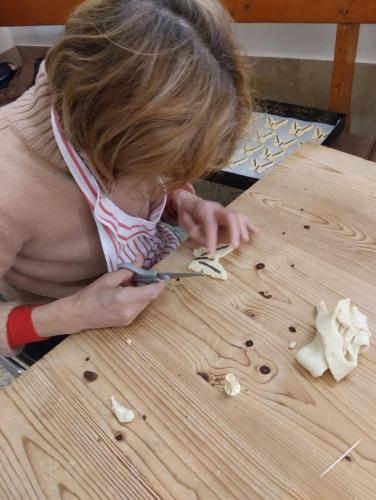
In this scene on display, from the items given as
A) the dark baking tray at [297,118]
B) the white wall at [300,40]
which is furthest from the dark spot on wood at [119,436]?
the white wall at [300,40]

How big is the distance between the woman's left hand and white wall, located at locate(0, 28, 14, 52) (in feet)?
7.65

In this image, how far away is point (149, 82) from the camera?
0.43 metres

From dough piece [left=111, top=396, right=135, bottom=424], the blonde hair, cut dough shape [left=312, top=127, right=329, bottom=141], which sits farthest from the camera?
cut dough shape [left=312, top=127, right=329, bottom=141]

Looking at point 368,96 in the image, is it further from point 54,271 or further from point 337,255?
point 54,271

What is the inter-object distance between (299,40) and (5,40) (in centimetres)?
183

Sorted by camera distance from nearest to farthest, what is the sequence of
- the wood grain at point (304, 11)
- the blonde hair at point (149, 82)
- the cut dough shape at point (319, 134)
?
the blonde hair at point (149, 82)
the wood grain at point (304, 11)
the cut dough shape at point (319, 134)

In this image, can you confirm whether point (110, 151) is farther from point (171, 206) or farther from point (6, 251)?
point (171, 206)

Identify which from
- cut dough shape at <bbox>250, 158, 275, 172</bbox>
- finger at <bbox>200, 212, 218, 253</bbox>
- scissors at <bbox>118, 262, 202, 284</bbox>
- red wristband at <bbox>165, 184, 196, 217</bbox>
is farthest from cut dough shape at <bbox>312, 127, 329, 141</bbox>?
scissors at <bbox>118, 262, 202, 284</bbox>

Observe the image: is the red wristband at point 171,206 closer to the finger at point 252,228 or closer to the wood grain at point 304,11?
the finger at point 252,228

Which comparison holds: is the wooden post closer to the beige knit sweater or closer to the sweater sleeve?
the beige knit sweater

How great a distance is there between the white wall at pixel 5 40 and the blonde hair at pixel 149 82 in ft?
8.15

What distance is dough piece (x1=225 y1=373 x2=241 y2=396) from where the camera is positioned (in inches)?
21.6

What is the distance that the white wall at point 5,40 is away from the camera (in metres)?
2.54

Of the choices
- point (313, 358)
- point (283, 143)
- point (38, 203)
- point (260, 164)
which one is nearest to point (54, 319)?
point (38, 203)
